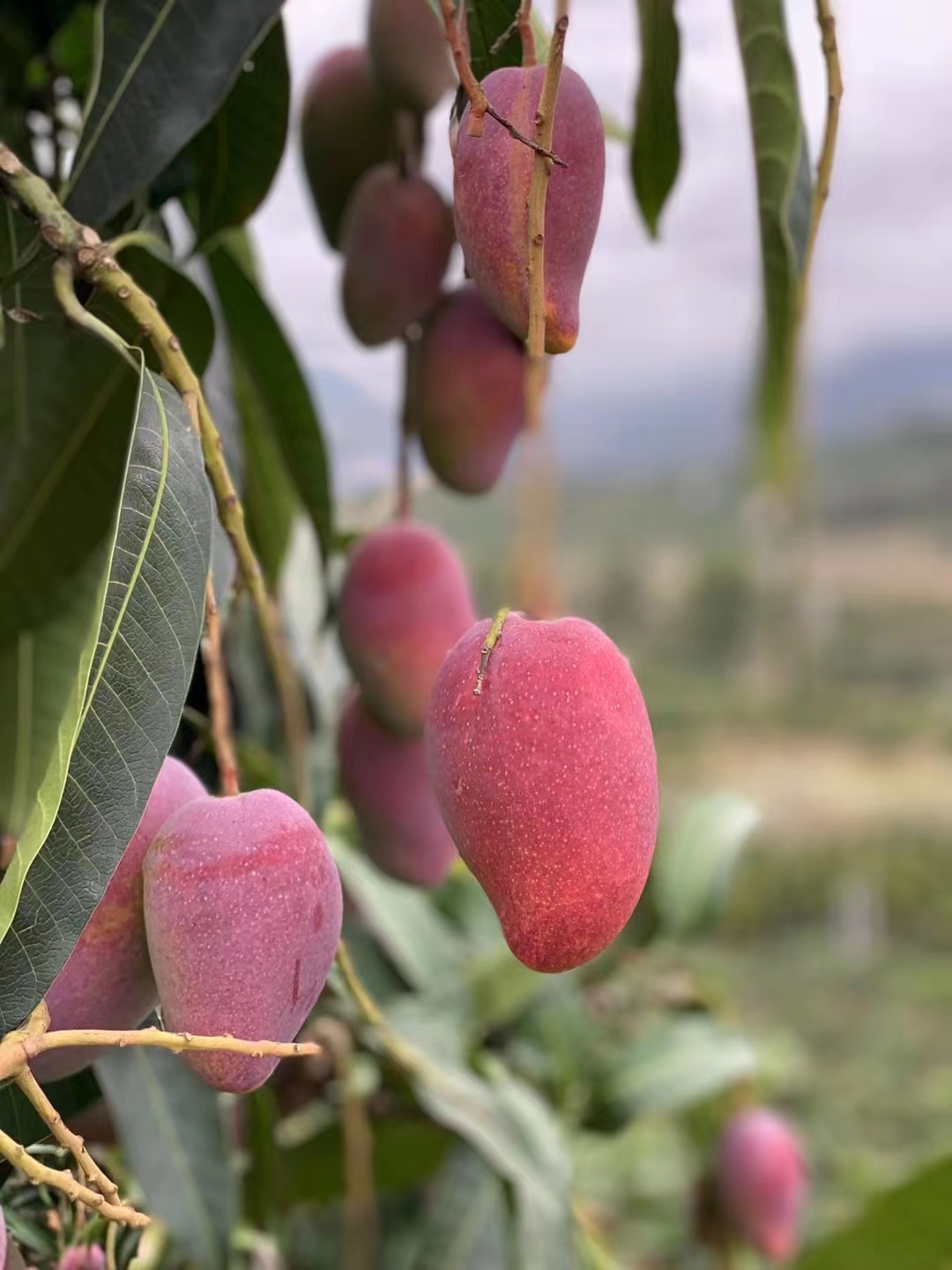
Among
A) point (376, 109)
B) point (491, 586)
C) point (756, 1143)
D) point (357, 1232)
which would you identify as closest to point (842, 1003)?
point (491, 586)

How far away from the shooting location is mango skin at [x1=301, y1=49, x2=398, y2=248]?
561 millimetres

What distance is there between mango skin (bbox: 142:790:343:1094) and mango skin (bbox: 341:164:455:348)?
0.74 ft

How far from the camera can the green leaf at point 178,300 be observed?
41cm

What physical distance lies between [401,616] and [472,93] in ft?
0.81

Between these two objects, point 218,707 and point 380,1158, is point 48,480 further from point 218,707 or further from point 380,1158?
point 380,1158

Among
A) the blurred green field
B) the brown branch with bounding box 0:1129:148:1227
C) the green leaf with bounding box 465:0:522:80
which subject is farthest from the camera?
the blurred green field

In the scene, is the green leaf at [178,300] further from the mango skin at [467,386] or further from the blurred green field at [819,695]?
the blurred green field at [819,695]

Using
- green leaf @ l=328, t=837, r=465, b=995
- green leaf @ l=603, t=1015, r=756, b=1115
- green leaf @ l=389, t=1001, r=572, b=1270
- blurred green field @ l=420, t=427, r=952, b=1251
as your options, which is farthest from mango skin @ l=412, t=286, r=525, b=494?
blurred green field @ l=420, t=427, r=952, b=1251

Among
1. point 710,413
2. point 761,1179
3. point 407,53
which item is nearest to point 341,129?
point 407,53

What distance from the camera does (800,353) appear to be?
0.47 meters

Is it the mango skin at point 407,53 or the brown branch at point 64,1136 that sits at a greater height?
the mango skin at point 407,53

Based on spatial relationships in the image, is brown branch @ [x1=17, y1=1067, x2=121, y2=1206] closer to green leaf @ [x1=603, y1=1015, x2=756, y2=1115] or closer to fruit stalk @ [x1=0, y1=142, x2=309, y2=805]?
fruit stalk @ [x1=0, y1=142, x2=309, y2=805]

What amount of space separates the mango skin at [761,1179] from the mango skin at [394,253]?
31.2 inches

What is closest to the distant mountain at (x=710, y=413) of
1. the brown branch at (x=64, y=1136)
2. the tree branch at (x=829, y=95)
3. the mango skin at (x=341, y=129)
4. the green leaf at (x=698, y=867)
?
the green leaf at (x=698, y=867)
